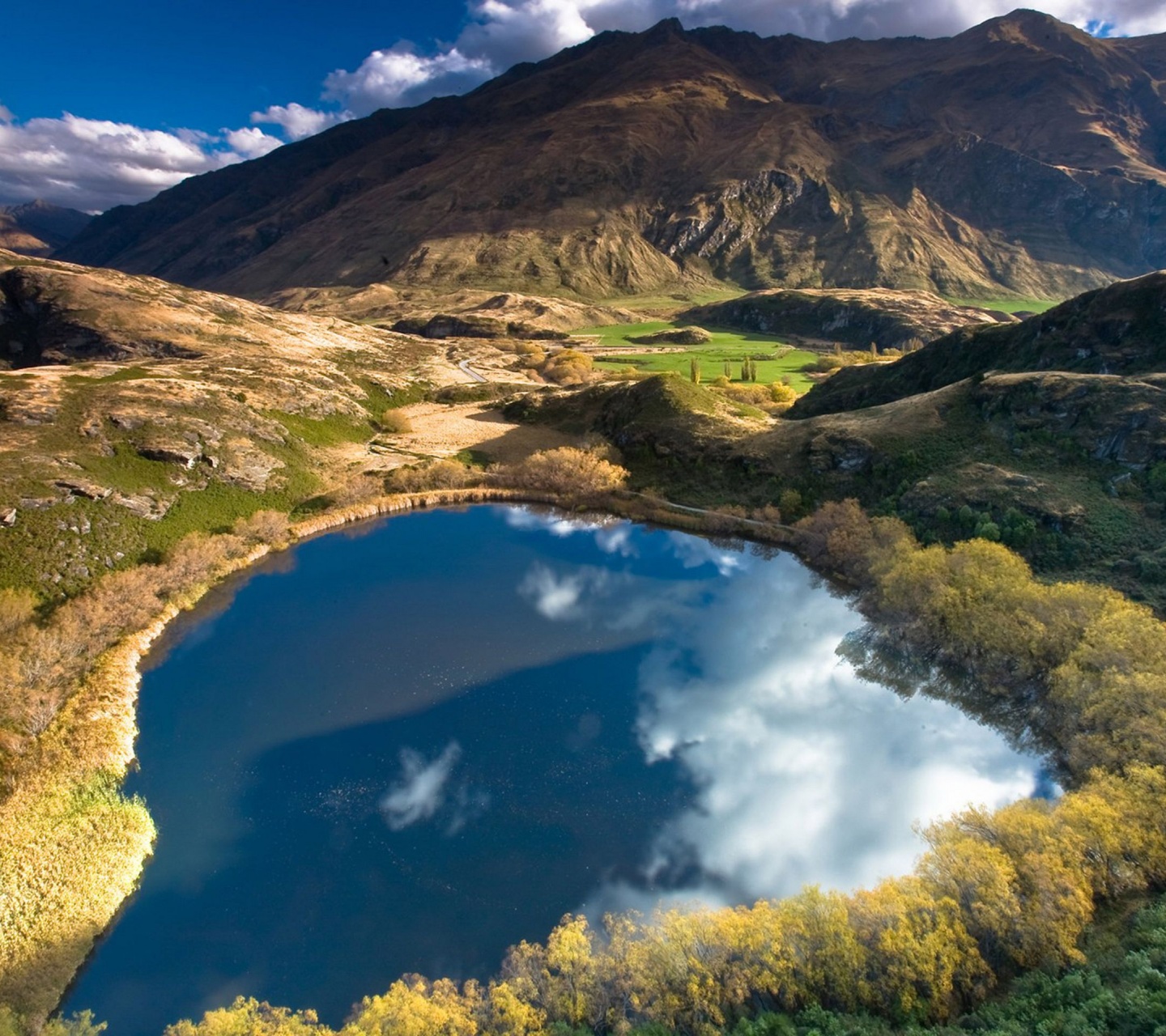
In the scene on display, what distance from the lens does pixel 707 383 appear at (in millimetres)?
133500

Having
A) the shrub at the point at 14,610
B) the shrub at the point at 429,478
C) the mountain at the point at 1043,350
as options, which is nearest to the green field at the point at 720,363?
the mountain at the point at 1043,350

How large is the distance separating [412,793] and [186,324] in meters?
131

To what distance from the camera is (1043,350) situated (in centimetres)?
8175

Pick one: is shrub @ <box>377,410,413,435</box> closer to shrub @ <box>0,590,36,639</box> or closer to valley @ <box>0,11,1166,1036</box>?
valley @ <box>0,11,1166,1036</box>

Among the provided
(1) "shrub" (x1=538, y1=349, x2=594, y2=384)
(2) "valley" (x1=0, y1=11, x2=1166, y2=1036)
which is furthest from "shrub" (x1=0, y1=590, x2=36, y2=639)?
(1) "shrub" (x1=538, y1=349, x2=594, y2=384)

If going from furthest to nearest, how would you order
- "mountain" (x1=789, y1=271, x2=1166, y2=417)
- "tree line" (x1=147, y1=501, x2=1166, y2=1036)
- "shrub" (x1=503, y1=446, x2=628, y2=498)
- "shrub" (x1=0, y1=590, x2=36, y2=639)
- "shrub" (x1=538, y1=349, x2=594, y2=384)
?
"shrub" (x1=538, y1=349, x2=594, y2=384) < "shrub" (x1=503, y1=446, x2=628, y2=498) < "mountain" (x1=789, y1=271, x2=1166, y2=417) < "shrub" (x1=0, y1=590, x2=36, y2=639) < "tree line" (x1=147, y1=501, x2=1166, y2=1036)

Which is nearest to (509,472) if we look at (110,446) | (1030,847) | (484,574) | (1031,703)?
(484,574)

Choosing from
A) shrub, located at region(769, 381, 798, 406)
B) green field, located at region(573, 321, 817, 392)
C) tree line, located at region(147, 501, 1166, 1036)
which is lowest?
tree line, located at region(147, 501, 1166, 1036)

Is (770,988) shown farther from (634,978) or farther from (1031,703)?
(1031,703)

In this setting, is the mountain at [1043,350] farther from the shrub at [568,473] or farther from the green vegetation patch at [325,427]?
the green vegetation patch at [325,427]

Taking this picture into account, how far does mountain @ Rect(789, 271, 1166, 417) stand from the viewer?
73.5 meters

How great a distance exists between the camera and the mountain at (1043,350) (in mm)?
73500

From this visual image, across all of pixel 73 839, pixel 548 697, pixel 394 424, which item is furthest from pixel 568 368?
pixel 73 839

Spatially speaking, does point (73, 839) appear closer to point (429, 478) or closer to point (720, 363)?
point (429, 478)
